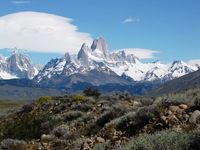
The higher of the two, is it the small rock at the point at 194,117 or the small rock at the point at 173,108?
the small rock at the point at 173,108

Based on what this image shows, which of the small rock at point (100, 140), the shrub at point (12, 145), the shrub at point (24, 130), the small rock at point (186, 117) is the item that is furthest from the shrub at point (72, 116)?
the small rock at point (186, 117)

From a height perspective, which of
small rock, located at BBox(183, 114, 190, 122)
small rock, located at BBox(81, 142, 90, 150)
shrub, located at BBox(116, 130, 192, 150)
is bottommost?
small rock, located at BBox(81, 142, 90, 150)

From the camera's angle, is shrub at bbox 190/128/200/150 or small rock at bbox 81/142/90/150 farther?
small rock at bbox 81/142/90/150

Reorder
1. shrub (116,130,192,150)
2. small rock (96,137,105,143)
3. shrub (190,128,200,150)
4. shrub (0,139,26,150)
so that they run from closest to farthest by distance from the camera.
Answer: shrub (116,130,192,150) < shrub (190,128,200,150) < small rock (96,137,105,143) < shrub (0,139,26,150)

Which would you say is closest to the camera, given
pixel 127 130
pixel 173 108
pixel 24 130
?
pixel 173 108

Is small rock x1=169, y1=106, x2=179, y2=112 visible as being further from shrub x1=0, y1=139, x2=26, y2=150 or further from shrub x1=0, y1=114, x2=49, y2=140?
shrub x1=0, y1=114, x2=49, y2=140

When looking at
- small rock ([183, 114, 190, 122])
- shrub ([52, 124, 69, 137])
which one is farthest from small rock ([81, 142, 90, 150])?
shrub ([52, 124, 69, 137])

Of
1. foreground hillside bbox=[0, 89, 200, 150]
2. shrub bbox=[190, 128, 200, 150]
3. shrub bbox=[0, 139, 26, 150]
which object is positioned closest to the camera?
shrub bbox=[190, 128, 200, 150]

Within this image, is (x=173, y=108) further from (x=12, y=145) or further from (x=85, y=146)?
(x=12, y=145)

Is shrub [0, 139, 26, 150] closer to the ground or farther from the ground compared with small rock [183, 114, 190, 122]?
closer to the ground

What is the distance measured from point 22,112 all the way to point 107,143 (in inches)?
904

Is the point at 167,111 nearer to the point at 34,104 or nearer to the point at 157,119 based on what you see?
the point at 157,119

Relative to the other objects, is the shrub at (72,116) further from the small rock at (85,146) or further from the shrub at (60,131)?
the small rock at (85,146)

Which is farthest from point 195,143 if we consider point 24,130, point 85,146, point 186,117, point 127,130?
point 24,130
